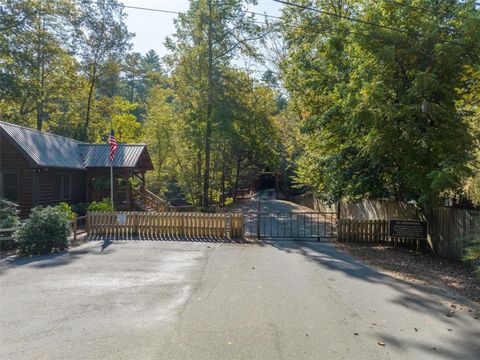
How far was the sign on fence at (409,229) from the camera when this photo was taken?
1248 centimetres

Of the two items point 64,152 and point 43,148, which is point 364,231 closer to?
point 43,148

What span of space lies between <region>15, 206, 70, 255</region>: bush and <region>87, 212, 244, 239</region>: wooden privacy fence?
262 cm

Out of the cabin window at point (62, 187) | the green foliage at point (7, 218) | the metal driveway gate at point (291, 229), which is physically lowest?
the metal driveway gate at point (291, 229)

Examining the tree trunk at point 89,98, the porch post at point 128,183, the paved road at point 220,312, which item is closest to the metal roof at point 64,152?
the porch post at point 128,183

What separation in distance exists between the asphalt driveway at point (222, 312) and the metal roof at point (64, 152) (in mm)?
8807

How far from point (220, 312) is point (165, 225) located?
862 cm

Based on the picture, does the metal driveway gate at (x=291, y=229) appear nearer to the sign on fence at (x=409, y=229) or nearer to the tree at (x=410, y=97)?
the sign on fence at (x=409, y=229)

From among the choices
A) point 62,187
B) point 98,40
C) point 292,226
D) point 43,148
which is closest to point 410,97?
point 292,226

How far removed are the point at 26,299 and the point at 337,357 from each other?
218 inches

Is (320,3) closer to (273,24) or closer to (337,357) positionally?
(273,24)

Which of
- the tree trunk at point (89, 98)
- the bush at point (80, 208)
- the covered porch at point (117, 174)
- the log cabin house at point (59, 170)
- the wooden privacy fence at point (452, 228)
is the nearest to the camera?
the wooden privacy fence at point (452, 228)

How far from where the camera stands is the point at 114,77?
3550 centimetres

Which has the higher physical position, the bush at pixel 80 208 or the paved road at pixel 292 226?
the bush at pixel 80 208

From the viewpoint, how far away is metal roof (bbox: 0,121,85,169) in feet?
55.8
